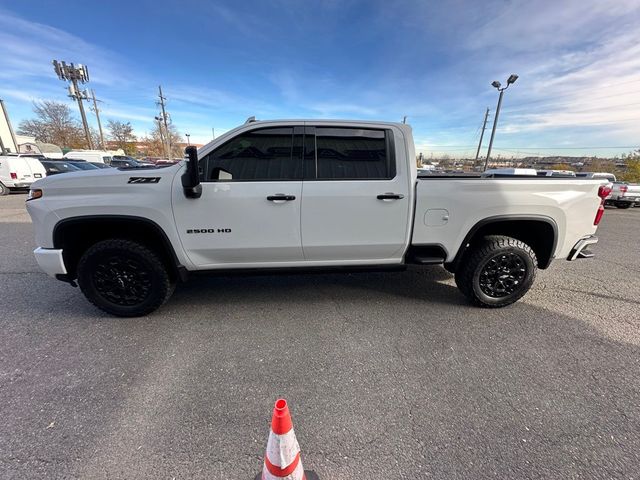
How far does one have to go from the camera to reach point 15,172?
12.6 meters

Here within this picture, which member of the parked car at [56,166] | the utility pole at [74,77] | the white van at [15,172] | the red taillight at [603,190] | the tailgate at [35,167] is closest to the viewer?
the red taillight at [603,190]

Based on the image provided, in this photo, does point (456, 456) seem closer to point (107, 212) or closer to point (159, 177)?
point (159, 177)

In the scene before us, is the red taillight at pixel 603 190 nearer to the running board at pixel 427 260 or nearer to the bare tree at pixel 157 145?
the running board at pixel 427 260

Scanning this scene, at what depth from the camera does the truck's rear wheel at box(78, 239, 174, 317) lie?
9.49ft

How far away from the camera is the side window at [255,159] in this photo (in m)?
2.86

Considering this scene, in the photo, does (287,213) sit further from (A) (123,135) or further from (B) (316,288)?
(A) (123,135)

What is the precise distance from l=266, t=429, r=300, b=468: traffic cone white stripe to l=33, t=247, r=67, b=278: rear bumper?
9.31 ft

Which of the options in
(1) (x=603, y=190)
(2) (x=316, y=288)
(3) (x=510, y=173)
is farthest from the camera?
(3) (x=510, y=173)

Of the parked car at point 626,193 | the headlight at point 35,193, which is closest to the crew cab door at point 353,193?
the headlight at point 35,193

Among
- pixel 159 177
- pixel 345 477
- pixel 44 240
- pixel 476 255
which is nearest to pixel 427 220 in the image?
pixel 476 255

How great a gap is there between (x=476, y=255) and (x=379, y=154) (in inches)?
60.0

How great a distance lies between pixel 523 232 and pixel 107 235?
465cm

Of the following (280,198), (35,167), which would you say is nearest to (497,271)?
(280,198)

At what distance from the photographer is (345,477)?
1.56 m
